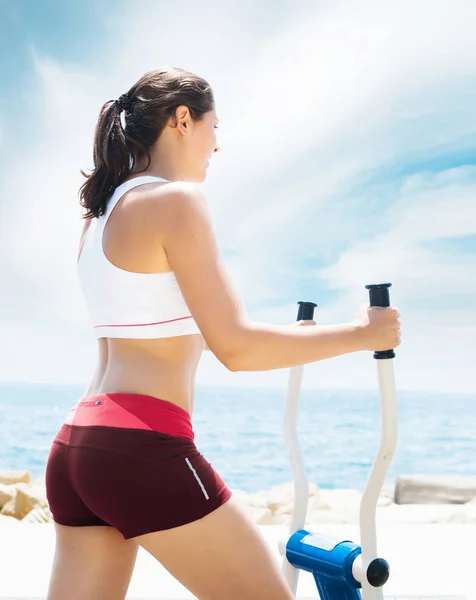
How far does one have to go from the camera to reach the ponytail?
1.43 meters

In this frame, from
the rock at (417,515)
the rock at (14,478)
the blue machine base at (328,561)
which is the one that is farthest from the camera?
the rock at (14,478)

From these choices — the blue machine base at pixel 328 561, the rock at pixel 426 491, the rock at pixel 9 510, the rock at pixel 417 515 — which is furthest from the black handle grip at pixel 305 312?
the rock at pixel 426 491

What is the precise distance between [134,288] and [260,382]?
27.0m

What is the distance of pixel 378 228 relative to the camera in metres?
25.2

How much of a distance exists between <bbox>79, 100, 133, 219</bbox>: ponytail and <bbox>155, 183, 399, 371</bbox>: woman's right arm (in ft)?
0.64

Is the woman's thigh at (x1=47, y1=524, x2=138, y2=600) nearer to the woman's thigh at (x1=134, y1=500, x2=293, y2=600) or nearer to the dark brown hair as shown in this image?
the woman's thigh at (x1=134, y1=500, x2=293, y2=600)

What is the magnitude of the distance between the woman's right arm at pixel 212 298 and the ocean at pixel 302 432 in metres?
14.3

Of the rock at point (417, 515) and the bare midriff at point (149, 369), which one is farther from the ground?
the bare midriff at point (149, 369)

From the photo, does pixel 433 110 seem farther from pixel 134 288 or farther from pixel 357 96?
pixel 134 288

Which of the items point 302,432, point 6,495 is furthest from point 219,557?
point 302,432

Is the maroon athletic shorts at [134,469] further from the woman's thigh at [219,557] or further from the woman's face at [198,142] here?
the woman's face at [198,142]

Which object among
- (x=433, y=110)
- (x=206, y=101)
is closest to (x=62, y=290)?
(x=433, y=110)

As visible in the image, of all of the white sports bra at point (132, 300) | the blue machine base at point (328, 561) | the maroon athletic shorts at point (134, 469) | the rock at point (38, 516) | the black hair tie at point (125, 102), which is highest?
the black hair tie at point (125, 102)

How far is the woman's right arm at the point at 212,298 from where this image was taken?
124cm
